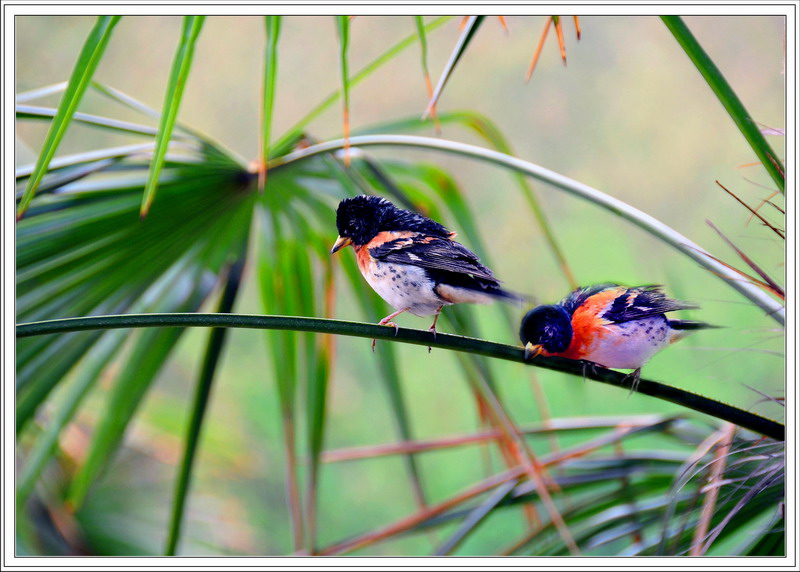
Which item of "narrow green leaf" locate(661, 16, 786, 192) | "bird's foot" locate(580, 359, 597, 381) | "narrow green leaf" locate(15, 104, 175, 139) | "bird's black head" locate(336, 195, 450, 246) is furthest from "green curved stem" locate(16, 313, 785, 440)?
"narrow green leaf" locate(15, 104, 175, 139)

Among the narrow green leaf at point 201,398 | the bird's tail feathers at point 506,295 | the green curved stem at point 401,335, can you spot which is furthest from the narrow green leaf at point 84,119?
the bird's tail feathers at point 506,295

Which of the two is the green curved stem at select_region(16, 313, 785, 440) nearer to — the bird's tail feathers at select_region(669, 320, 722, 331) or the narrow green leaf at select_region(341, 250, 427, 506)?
the bird's tail feathers at select_region(669, 320, 722, 331)

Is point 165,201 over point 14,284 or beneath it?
over

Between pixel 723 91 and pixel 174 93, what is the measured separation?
0.60 m

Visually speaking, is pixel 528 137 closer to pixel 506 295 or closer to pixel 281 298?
pixel 281 298

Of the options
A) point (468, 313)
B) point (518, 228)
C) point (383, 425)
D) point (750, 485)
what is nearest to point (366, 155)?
point (468, 313)

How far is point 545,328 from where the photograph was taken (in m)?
0.73

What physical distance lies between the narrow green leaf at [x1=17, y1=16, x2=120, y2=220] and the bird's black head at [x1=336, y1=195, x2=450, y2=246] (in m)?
0.32

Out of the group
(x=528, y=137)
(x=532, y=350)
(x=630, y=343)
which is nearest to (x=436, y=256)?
(x=532, y=350)

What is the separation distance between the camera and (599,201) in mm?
879

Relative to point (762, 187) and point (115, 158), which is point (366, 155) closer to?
point (115, 158)

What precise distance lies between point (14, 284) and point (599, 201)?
0.78 m

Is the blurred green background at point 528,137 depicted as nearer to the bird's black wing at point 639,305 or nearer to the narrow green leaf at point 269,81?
the bird's black wing at point 639,305

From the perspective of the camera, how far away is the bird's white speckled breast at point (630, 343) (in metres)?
0.77
